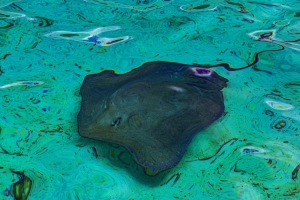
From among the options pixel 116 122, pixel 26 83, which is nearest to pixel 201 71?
pixel 116 122

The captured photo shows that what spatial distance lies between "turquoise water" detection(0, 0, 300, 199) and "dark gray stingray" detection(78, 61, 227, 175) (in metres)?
0.12

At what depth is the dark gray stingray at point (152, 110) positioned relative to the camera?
2.38 m

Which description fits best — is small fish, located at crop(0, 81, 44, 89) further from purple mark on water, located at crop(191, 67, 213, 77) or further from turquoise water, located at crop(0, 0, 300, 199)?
purple mark on water, located at crop(191, 67, 213, 77)

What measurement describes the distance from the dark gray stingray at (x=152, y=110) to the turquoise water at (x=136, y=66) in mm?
121

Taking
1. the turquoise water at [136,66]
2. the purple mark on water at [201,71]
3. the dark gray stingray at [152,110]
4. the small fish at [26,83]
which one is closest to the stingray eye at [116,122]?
the dark gray stingray at [152,110]

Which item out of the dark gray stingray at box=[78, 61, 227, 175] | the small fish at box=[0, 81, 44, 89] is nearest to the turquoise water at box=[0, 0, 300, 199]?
the small fish at box=[0, 81, 44, 89]

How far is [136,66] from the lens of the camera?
3469 millimetres

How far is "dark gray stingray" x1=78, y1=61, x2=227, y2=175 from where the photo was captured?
238 centimetres

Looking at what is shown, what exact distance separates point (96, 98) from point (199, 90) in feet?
2.81

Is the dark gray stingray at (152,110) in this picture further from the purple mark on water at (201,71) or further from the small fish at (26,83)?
the small fish at (26,83)

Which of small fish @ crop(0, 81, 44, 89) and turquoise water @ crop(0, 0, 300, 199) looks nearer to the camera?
turquoise water @ crop(0, 0, 300, 199)

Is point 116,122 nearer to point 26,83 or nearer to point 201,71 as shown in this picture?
point 201,71

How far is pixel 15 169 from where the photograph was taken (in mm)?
2441

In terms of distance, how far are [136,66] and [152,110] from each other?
0.93 m
